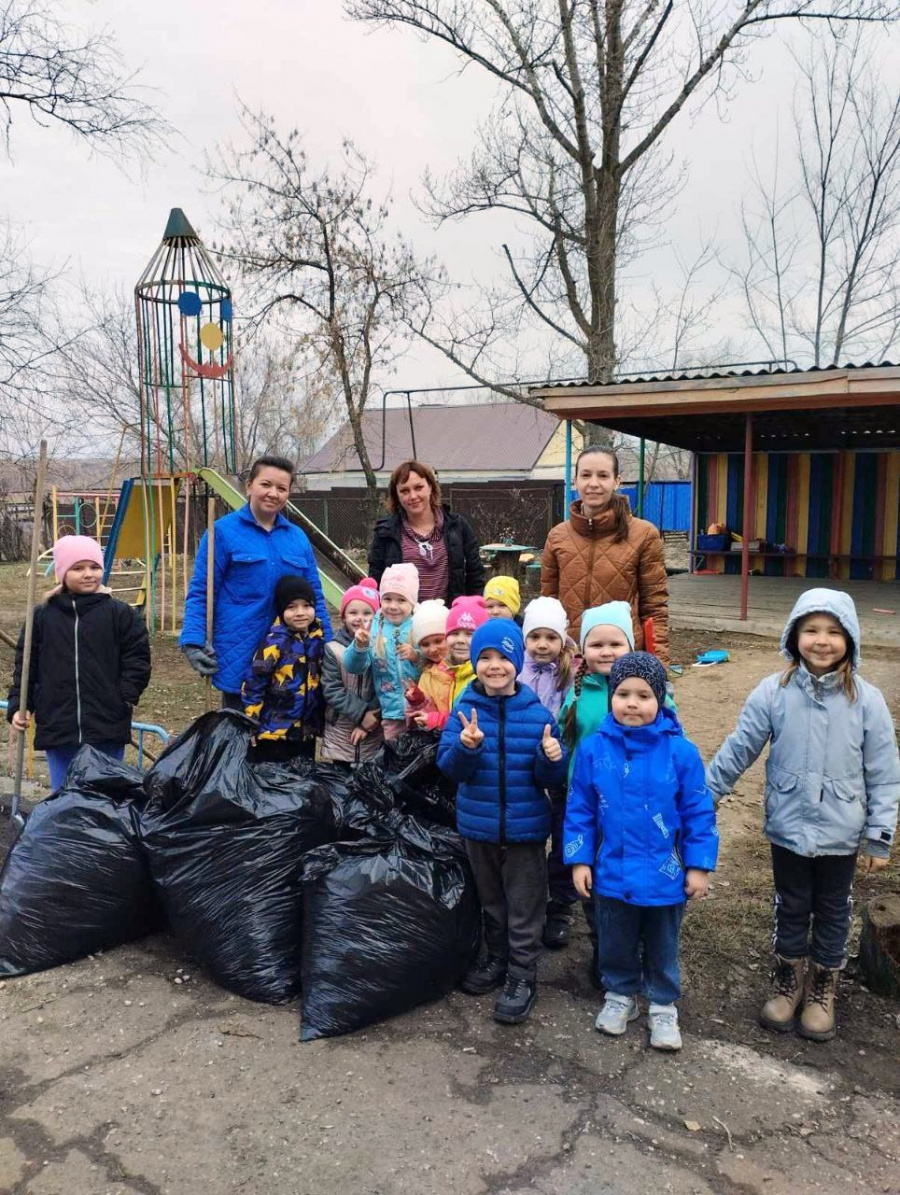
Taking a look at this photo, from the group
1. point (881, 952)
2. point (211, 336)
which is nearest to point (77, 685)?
point (881, 952)

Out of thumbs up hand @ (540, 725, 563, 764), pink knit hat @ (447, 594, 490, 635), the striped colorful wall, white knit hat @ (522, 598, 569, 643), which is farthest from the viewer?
the striped colorful wall

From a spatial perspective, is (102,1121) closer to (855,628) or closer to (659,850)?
(659,850)

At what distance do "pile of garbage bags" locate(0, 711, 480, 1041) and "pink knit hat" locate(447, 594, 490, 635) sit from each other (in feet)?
1.27

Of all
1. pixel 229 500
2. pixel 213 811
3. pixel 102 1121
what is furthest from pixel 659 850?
pixel 229 500

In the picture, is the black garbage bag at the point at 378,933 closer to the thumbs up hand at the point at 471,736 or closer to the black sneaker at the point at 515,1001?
the black sneaker at the point at 515,1001

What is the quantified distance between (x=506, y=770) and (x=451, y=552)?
1290 millimetres

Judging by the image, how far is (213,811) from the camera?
2.57 meters

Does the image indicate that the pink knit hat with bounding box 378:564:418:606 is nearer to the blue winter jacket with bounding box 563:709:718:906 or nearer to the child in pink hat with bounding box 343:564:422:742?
the child in pink hat with bounding box 343:564:422:742

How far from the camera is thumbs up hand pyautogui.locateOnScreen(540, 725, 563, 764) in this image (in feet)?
7.64

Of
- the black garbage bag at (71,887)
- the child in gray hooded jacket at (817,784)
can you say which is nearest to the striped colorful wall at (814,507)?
the child in gray hooded jacket at (817,784)

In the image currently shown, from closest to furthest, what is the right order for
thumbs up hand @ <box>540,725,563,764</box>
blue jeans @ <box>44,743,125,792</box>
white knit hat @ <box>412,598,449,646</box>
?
thumbs up hand @ <box>540,725,563,764</box>
white knit hat @ <box>412,598,449,646</box>
blue jeans @ <box>44,743,125,792</box>

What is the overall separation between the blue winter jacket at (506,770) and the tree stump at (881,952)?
3.39 feet

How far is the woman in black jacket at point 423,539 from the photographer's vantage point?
340 cm

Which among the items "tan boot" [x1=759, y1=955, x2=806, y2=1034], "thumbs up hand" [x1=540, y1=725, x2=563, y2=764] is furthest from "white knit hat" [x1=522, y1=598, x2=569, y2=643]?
"tan boot" [x1=759, y1=955, x2=806, y2=1034]
